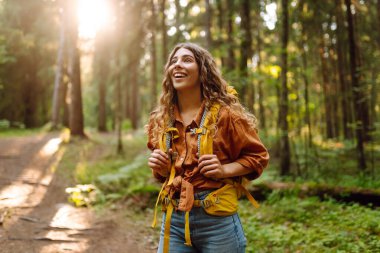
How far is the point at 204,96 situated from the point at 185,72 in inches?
8.8

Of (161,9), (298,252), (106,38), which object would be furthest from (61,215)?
(106,38)

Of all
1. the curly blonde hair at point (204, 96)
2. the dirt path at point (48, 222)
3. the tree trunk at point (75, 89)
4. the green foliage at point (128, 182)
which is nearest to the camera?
the curly blonde hair at point (204, 96)

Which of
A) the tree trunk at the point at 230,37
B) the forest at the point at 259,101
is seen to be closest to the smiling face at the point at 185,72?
the forest at the point at 259,101

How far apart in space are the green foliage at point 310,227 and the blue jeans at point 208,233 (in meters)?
3.28

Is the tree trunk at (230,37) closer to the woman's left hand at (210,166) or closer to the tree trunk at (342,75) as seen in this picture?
the tree trunk at (342,75)

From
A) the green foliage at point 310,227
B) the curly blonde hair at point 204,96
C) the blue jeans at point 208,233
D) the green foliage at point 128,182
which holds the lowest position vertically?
the green foliage at point 310,227

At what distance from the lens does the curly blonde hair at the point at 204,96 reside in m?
2.54

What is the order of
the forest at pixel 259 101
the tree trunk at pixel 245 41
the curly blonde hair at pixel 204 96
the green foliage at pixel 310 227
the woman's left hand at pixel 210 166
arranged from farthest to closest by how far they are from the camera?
1. the tree trunk at pixel 245 41
2. the forest at pixel 259 101
3. the green foliage at pixel 310 227
4. the curly blonde hair at pixel 204 96
5. the woman's left hand at pixel 210 166

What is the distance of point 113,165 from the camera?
40.2 feet

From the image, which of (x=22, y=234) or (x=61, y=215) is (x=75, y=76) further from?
(x=22, y=234)

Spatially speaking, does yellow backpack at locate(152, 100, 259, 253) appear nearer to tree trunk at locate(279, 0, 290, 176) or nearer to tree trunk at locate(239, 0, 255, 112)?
tree trunk at locate(279, 0, 290, 176)

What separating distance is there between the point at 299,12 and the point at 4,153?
10988 millimetres

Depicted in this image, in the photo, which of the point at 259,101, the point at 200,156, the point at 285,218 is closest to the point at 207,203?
the point at 200,156

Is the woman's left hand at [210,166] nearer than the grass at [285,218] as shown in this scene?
Yes
